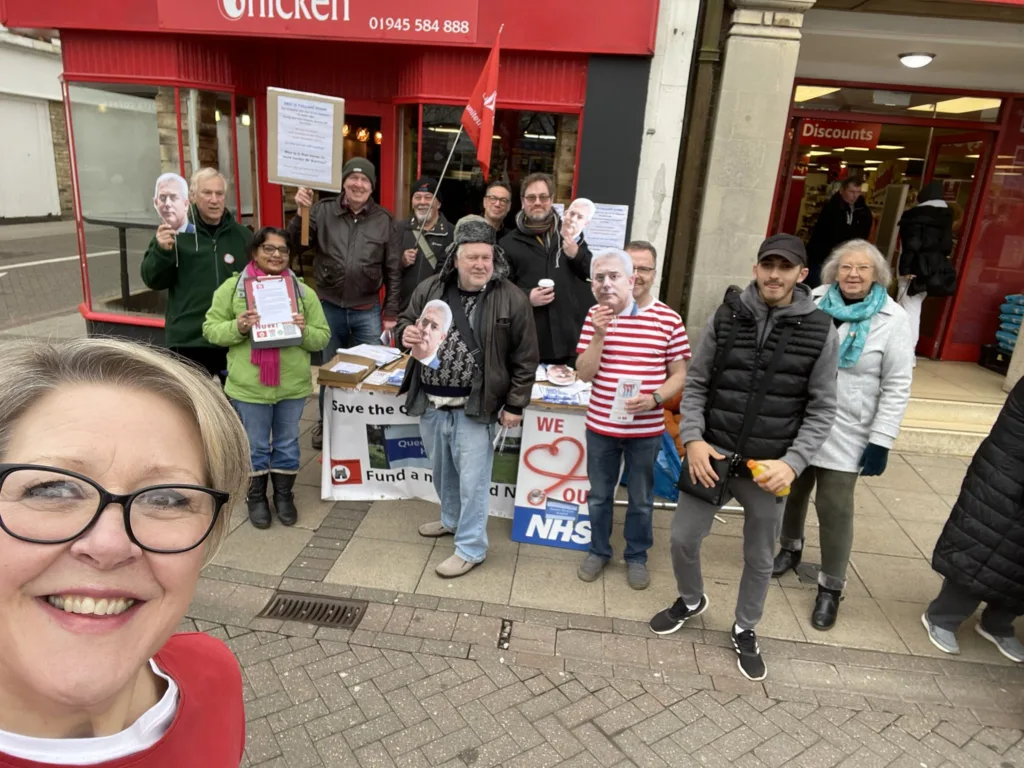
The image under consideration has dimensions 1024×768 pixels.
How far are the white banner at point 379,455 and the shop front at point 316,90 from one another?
10.3 feet

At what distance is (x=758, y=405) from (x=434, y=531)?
2323 mm

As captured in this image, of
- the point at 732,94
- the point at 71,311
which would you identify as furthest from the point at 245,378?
the point at 71,311

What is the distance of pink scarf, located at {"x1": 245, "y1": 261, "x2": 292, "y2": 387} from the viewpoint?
4.15 metres

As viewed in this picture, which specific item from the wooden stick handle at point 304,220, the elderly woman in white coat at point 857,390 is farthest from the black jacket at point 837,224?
the wooden stick handle at point 304,220

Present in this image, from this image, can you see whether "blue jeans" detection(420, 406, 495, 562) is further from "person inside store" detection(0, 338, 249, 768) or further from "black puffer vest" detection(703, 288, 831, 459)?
"person inside store" detection(0, 338, 249, 768)

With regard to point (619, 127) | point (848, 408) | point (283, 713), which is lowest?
point (283, 713)

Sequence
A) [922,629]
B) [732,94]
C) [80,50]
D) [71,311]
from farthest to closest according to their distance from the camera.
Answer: [71,311] < [80,50] < [732,94] < [922,629]

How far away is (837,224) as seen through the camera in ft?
25.3

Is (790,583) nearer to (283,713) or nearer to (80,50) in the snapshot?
(283,713)

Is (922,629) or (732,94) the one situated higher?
(732,94)

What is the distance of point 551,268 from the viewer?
4930mm

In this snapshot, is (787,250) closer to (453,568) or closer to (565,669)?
(565,669)

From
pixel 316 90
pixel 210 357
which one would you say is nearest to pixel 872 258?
pixel 210 357

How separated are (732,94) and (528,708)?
5443 mm
